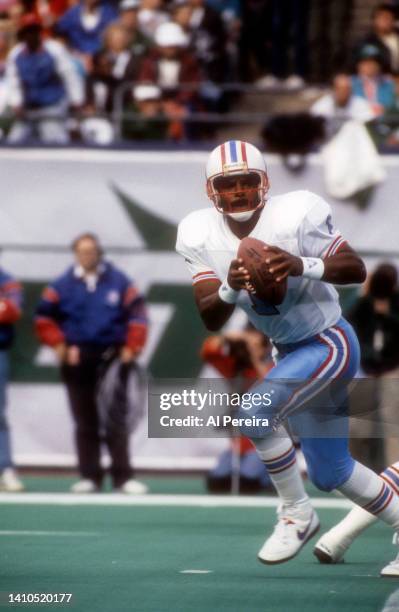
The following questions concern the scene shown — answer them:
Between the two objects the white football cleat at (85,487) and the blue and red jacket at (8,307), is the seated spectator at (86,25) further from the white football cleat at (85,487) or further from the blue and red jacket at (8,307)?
the white football cleat at (85,487)

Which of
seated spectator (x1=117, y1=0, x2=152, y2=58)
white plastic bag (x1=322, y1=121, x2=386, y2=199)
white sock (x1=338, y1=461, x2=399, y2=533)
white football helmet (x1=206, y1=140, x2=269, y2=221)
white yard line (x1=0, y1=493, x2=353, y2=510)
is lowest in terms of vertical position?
white yard line (x1=0, y1=493, x2=353, y2=510)

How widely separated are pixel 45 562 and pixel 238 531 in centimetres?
192

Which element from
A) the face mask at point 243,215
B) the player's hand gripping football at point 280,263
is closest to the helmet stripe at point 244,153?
the face mask at point 243,215

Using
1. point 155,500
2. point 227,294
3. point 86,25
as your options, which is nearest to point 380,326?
point 155,500

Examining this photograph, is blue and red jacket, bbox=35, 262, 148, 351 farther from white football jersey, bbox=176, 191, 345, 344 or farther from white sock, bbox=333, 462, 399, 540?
white football jersey, bbox=176, 191, 345, 344

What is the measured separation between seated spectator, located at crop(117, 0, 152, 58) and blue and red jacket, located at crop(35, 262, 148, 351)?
272cm

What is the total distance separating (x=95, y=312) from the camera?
1113 centimetres

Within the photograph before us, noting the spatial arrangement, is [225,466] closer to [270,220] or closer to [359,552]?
[359,552]

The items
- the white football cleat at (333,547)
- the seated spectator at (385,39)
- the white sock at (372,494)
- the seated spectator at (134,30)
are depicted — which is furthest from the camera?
the seated spectator at (134,30)

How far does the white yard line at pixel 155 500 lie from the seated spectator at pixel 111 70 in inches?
152

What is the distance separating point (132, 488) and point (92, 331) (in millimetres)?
1246

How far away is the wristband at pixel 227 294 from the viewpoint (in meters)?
6.01

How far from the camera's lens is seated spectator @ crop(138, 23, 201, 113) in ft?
42.0

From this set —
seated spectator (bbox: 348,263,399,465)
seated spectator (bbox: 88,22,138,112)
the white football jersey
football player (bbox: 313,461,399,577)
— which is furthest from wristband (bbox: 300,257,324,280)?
seated spectator (bbox: 88,22,138,112)
